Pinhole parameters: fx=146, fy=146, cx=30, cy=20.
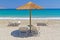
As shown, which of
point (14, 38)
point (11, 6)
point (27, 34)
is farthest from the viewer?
point (11, 6)

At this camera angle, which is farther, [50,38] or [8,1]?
[8,1]

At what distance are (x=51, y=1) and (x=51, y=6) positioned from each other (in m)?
1.50

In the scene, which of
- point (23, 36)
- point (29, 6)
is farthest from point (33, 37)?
point (29, 6)

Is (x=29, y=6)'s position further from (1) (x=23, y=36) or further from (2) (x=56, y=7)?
(2) (x=56, y=7)

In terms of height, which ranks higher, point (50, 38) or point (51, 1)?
point (51, 1)

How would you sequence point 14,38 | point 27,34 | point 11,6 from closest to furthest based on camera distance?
point 14,38 → point 27,34 → point 11,6

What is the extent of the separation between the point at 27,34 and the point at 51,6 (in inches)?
1416

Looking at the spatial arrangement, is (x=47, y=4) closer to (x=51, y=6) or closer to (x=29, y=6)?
(x=51, y=6)

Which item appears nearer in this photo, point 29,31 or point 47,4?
point 29,31

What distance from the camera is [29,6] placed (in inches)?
275

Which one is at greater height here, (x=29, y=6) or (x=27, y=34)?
(x=29, y=6)

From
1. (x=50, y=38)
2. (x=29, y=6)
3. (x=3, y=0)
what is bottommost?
(x=50, y=38)

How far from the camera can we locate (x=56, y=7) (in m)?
42.3

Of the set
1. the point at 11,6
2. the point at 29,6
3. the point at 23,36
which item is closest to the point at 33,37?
the point at 23,36
